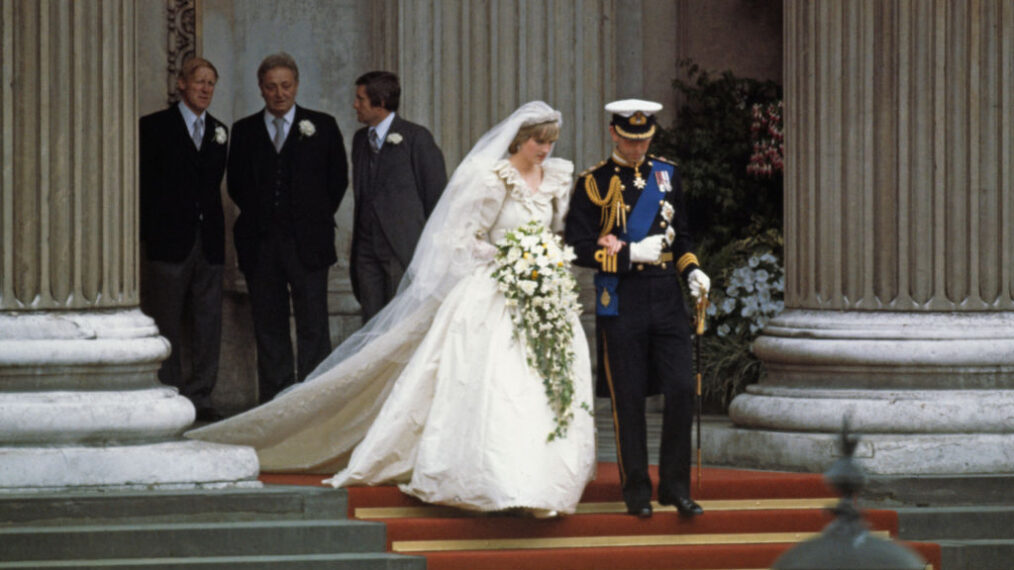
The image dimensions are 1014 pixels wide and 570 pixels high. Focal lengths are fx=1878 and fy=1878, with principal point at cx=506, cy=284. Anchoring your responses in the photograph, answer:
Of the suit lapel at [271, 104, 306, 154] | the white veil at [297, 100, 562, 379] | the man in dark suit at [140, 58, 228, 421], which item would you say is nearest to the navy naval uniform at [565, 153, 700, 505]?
the white veil at [297, 100, 562, 379]

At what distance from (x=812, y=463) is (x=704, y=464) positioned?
0.67 m

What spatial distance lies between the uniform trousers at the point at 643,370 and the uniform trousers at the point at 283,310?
2.95 metres

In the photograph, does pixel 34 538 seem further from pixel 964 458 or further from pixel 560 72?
pixel 560 72

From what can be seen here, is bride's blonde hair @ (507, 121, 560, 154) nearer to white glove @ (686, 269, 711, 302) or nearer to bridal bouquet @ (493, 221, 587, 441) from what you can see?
bridal bouquet @ (493, 221, 587, 441)

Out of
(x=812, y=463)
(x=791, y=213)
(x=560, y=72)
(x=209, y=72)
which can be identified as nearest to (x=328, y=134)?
(x=209, y=72)

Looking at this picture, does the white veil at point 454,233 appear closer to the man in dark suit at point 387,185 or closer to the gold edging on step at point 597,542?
the gold edging on step at point 597,542

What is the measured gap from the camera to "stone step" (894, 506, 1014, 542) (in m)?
8.73

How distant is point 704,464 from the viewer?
9.71 meters

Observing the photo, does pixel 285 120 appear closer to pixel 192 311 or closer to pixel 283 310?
pixel 283 310

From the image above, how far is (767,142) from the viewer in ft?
41.7

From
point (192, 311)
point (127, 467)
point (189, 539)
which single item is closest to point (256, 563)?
point (189, 539)

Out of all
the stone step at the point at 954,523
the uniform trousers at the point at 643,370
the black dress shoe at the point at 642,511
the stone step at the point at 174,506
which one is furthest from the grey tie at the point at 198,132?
the stone step at the point at 954,523

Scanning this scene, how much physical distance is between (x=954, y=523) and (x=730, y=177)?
432 centimetres

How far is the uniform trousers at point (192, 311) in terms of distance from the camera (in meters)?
10.9
